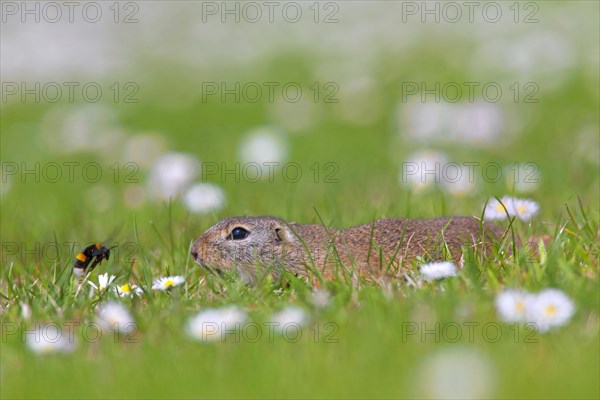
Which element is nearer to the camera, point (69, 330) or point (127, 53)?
point (69, 330)

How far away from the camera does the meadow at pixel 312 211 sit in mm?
3486

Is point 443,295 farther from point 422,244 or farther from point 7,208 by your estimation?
point 7,208

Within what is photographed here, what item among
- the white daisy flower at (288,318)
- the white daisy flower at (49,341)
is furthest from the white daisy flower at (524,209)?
the white daisy flower at (49,341)

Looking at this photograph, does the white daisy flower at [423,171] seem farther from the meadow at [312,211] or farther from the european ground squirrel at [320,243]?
the european ground squirrel at [320,243]

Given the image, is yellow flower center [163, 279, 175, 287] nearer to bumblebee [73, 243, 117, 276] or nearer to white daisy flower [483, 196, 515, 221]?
bumblebee [73, 243, 117, 276]

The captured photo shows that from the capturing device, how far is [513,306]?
3729 mm

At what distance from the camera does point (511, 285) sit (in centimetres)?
406

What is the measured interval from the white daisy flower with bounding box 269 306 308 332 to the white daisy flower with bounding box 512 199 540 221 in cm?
173

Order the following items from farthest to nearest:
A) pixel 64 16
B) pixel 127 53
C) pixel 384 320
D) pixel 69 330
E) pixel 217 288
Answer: pixel 64 16
pixel 127 53
pixel 217 288
pixel 69 330
pixel 384 320

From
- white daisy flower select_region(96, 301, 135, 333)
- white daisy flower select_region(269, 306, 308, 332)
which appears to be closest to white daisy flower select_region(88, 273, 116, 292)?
white daisy flower select_region(96, 301, 135, 333)

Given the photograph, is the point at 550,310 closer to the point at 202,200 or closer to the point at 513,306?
the point at 513,306

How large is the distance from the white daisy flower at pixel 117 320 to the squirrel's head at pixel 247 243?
43.6 inches

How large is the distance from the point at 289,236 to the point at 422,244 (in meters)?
0.71

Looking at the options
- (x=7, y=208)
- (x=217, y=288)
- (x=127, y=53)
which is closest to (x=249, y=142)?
(x=7, y=208)
